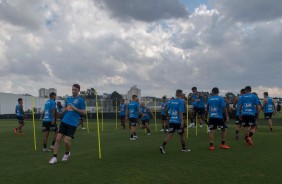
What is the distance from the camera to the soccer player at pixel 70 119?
365 inches

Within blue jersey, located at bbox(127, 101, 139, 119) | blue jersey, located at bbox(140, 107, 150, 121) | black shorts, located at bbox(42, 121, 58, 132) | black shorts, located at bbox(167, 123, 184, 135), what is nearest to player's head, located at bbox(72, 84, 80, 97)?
black shorts, located at bbox(167, 123, 184, 135)

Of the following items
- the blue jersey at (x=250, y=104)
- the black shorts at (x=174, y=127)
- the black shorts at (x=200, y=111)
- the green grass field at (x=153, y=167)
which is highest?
the blue jersey at (x=250, y=104)

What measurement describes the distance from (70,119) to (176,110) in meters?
3.50

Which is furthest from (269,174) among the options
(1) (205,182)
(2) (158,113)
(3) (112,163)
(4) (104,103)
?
(4) (104,103)

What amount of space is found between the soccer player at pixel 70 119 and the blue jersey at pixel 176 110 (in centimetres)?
306

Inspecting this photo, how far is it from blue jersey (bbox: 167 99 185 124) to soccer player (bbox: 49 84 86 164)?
3.06 m

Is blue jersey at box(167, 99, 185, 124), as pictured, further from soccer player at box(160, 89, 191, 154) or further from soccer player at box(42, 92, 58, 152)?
soccer player at box(42, 92, 58, 152)

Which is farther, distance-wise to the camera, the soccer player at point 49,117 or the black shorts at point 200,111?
the black shorts at point 200,111

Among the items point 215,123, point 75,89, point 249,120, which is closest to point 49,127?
point 75,89

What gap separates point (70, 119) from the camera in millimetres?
9359

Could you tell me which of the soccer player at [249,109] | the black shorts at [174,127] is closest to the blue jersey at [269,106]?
the soccer player at [249,109]

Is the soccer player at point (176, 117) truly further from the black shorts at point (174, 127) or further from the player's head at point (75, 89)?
the player's head at point (75, 89)

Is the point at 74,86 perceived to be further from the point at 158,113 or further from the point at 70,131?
the point at 158,113

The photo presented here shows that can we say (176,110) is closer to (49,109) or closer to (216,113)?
(216,113)
